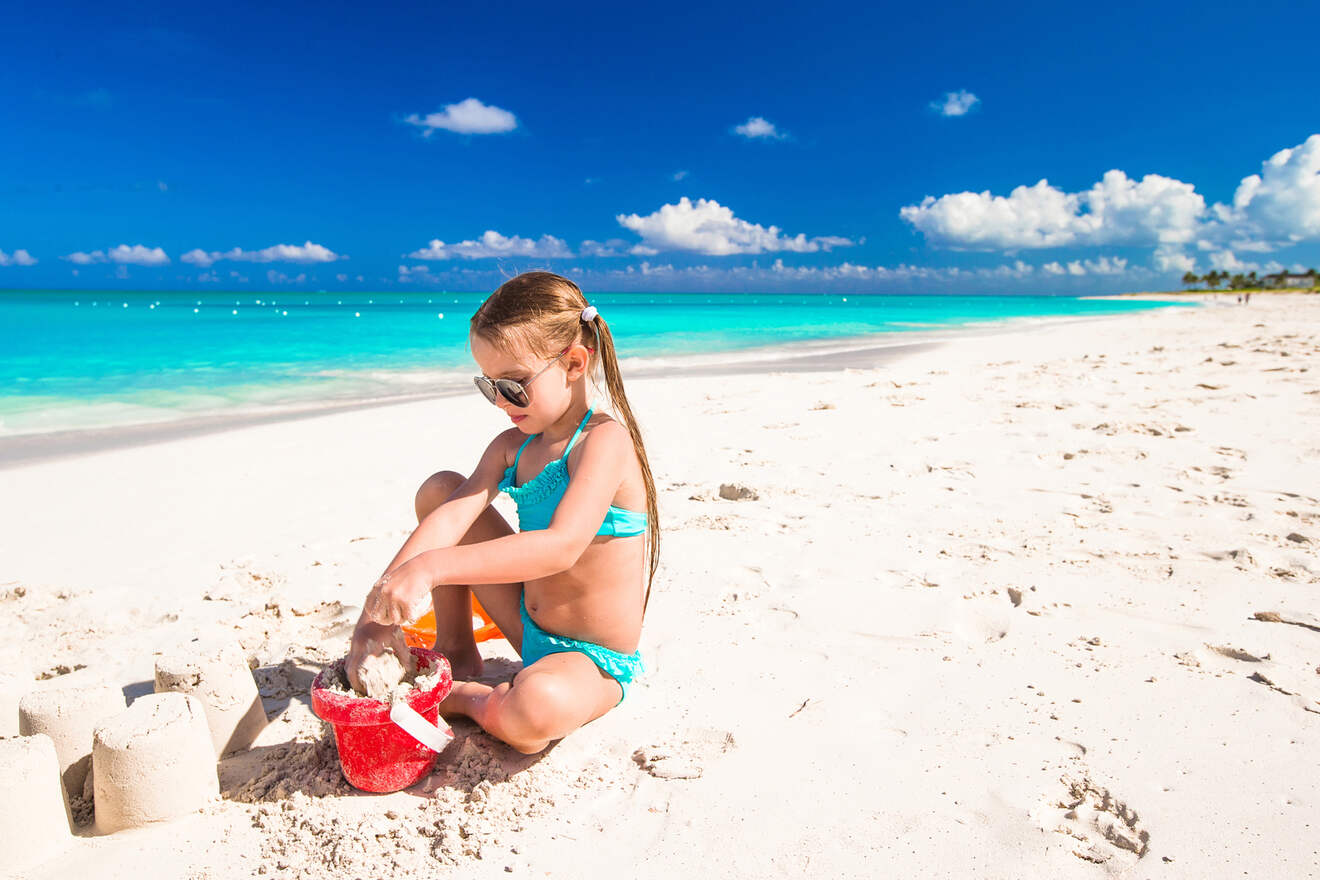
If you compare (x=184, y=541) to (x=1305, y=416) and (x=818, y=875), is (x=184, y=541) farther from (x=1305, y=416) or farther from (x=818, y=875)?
(x=1305, y=416)

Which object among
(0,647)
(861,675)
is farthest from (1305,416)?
(0,647)

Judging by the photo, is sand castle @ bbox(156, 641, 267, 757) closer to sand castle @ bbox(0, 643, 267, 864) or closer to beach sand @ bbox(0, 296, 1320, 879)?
sand castle @ bbox(0, 643, 267, 864)

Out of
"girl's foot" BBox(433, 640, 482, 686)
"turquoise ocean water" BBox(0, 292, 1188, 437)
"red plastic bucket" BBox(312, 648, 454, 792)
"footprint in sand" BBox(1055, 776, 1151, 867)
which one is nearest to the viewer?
"footprint in sand" BBox(1055, 776, 1151, 867)

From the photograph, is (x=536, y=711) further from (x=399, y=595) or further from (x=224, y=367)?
(x=224, y=367)

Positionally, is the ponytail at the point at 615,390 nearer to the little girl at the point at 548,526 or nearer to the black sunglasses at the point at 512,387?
the little girl at the point at 548,526

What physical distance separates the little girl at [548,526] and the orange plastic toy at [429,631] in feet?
1.05

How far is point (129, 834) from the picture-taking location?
178cm

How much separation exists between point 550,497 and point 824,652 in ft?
3.47

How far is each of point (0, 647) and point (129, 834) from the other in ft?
4.97

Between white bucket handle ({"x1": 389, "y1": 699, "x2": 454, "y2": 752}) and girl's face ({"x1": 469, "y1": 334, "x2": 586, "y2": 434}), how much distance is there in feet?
2.55

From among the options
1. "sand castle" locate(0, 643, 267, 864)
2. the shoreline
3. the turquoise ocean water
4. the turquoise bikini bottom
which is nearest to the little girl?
the turquoise bikini bottom

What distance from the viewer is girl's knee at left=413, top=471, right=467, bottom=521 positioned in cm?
234

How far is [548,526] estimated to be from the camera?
82.2 inches

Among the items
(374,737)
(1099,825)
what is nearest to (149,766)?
(374,737)
